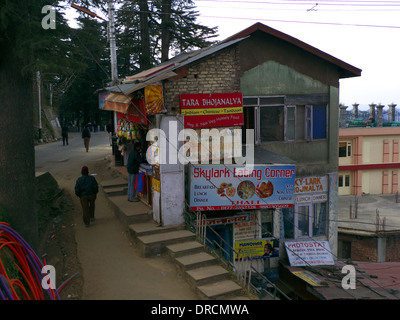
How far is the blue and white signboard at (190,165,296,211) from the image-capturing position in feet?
36.2

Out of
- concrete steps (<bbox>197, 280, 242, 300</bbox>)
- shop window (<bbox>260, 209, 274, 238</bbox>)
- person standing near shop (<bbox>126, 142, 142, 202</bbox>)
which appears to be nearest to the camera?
concrete steps (<bbox>197, 280, 242, 300</bbox>)

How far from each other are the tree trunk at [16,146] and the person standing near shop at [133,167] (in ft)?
12.2

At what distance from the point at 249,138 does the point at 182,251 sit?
5.89m

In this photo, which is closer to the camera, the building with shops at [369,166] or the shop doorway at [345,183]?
the building with shops at [369,166]

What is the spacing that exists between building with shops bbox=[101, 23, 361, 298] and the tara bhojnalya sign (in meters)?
0.03

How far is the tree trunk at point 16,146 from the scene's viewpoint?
7332 mm

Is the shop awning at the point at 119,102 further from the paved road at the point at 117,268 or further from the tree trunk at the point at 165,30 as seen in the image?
the tree trunk at the point at 165,30

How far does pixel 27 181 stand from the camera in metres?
7.76

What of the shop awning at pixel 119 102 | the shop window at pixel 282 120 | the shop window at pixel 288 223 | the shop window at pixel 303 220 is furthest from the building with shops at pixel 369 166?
the shop awning at pixel 119 102

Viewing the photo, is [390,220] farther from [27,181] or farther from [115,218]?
[27,181]

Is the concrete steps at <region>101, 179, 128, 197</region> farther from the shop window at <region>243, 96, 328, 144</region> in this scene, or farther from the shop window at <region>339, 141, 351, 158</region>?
the shop window at <region>339, 141, 351, 158</region>

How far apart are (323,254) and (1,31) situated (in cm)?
1324

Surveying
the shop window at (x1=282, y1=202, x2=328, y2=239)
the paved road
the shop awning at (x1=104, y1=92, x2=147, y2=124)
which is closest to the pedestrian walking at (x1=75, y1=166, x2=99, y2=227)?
the paved road

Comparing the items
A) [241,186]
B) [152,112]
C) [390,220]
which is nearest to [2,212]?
[152,112]
